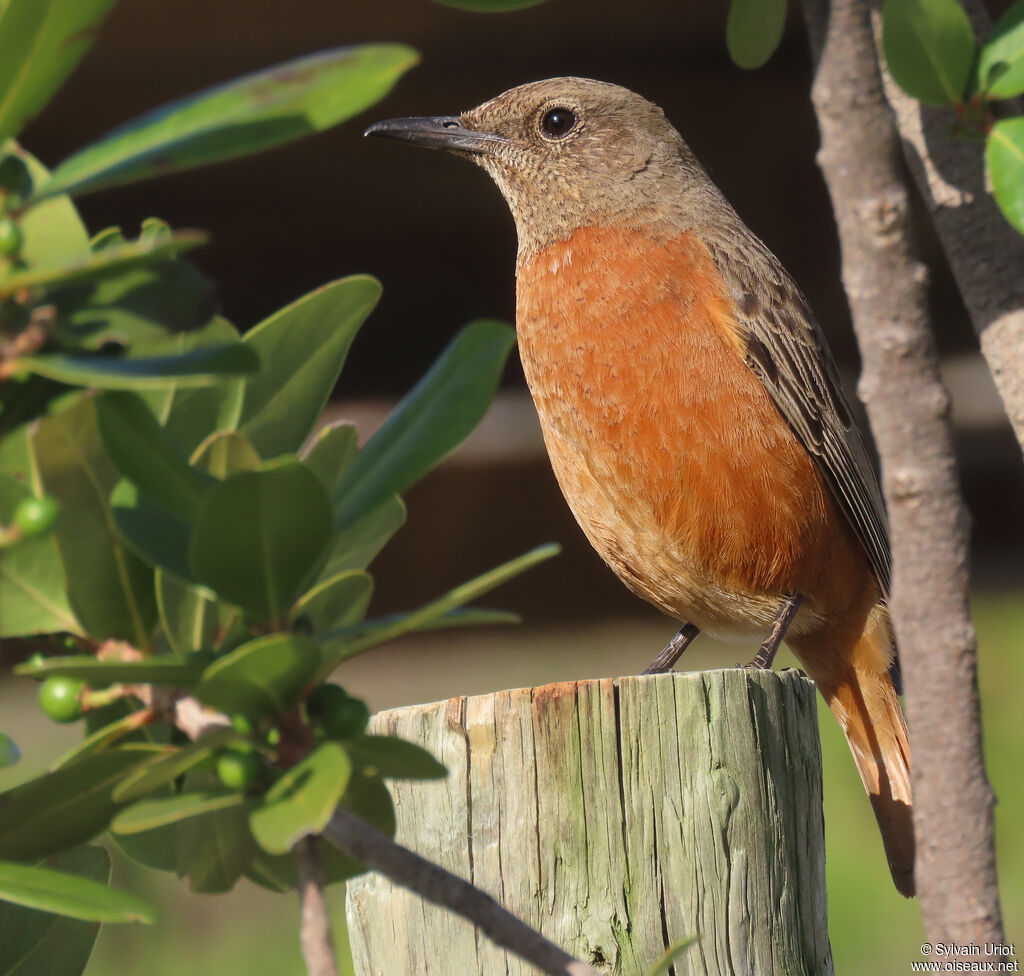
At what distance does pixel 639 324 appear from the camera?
3.29m

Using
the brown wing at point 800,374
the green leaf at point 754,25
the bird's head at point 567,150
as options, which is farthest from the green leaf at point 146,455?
the bird's head at point 567,150

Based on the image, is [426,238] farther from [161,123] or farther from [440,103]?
[161,123]

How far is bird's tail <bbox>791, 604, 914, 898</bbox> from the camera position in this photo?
3873 mm

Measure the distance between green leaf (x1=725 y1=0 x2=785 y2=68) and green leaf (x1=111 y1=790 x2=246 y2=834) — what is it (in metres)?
1.11

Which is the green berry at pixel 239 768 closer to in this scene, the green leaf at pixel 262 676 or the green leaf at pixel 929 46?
the green leaf at pixel 262 676

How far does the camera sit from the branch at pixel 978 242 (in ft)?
4.85

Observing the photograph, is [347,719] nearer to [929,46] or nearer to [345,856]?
[345,856]

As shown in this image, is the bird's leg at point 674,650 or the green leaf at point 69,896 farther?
the bird's leg at point 674,650

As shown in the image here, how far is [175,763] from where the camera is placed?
101 cm

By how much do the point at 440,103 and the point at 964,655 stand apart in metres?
Result: 7.46

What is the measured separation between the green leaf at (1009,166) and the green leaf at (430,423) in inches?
A: 21.8

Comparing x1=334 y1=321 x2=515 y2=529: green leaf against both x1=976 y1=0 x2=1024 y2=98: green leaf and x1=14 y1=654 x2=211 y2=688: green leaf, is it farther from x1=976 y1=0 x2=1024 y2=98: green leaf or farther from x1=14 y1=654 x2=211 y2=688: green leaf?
x1=976 y1=0 x2=1024 y2=98: green leaf

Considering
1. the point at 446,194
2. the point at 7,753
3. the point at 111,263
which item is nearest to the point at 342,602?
the point at 7,753

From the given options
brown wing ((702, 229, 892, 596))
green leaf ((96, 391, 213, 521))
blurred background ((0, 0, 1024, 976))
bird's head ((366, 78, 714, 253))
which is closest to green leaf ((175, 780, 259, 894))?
green leaf ((96, 391, 213, 521))
